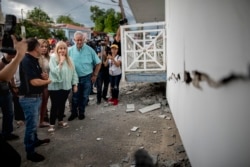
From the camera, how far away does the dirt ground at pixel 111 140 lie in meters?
3.54

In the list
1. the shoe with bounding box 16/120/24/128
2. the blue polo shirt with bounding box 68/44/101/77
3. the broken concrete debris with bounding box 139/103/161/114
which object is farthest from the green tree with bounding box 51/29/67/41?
the shoe with bounding box 16/120/24/128

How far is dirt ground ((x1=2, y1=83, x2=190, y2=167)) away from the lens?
3545 millimetres

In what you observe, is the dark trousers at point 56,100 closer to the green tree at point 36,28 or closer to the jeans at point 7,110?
the jeans at point 7,110

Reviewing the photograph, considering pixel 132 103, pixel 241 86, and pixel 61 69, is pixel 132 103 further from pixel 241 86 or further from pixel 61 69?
pixel 241 86

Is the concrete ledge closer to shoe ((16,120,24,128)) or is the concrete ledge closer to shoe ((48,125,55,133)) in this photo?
shoe ((48,125,55,133))

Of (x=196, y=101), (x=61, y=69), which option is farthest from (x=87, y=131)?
(x=196, y=101)

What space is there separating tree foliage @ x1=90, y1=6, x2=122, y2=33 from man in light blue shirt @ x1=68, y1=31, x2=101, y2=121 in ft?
104

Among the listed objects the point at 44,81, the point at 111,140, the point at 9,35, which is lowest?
the point at 111,140

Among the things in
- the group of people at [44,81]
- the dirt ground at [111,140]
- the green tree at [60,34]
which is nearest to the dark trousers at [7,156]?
the group of people at [44,81]

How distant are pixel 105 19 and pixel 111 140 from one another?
42239mm

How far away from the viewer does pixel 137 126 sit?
5.00 meters

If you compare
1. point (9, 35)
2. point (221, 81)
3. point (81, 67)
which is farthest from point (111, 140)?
point (221, 81)

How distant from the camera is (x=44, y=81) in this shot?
3596 millimetres

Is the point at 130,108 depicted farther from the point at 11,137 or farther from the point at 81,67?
the point at 11,137
